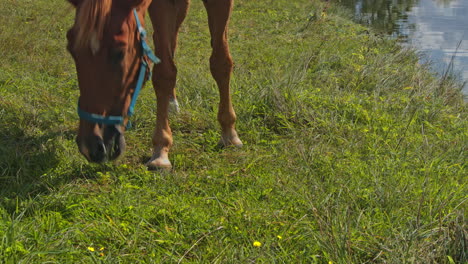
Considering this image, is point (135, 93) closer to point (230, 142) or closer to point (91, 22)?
point (91, 22)

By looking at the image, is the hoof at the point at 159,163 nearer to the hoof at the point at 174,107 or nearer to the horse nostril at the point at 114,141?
the horse nostril at the point at 114,141

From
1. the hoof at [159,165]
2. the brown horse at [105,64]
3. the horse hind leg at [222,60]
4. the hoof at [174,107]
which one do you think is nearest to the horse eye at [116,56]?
the brown horse at [105,64]

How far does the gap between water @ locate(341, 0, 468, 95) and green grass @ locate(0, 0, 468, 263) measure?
1.97 meters

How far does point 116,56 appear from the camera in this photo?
218 cm

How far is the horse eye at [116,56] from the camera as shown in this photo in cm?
217

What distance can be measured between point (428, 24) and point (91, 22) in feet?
29.4

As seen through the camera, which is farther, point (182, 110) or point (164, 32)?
point (182, 110)

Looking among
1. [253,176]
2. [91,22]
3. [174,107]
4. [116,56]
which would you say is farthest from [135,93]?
[174,107]

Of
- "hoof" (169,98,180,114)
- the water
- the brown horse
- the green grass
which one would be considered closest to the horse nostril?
the brown horse

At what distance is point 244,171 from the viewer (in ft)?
9.17

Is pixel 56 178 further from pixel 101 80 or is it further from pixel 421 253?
pixel 421 253

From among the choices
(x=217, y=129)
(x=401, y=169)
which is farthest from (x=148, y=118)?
(x=401, y=169)

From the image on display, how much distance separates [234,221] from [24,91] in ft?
9.03

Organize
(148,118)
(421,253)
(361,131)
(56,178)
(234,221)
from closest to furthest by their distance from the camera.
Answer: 1. (421,253)
2. (234,221)
3. (56,178)
4. (361,131)
5. (148,118)
